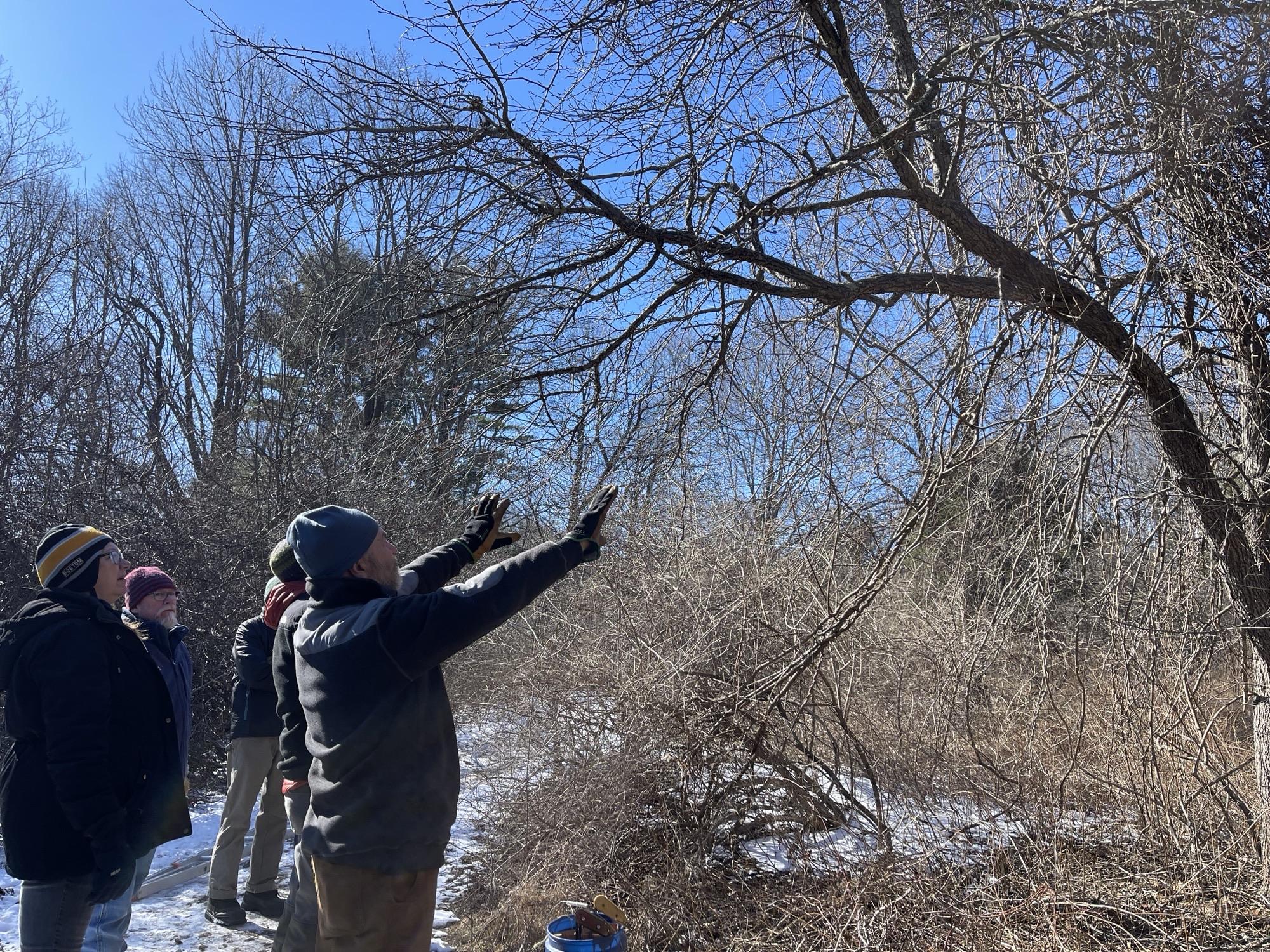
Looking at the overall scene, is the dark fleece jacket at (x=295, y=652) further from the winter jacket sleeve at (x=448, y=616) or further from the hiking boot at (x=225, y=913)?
the hiking boot at (x=225, y=913)

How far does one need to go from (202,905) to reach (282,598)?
206 cm

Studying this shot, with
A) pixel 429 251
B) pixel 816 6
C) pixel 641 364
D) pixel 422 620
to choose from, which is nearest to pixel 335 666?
pixel 422 620

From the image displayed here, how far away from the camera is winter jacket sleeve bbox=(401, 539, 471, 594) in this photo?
10.6 feet

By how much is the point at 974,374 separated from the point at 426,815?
2.94 meters

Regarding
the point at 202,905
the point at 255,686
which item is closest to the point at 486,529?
the point at 255,686

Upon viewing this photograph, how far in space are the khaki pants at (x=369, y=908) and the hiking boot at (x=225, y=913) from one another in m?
2.56

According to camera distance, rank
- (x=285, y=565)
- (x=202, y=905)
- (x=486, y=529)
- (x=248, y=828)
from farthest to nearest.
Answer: (x=202, y=905)
(x=248, y=828)
(x=285, y=565)
(x=486, y=529)

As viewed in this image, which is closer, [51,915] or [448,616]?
[448,616]

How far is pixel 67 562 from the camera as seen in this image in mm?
3139

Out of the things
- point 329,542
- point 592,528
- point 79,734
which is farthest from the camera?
point 79,734

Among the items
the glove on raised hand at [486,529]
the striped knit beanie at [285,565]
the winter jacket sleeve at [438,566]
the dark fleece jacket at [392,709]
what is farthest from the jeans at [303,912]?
the striped knit beanie at [285,565]

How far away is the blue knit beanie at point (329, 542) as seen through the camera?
106 inches

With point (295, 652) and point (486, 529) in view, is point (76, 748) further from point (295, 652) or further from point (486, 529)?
point (486, 529)

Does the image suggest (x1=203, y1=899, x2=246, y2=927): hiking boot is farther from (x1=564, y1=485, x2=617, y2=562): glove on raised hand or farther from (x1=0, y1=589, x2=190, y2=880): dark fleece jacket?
(x1=564, y1=485, x2=617, y2=562): glove on raised hand
